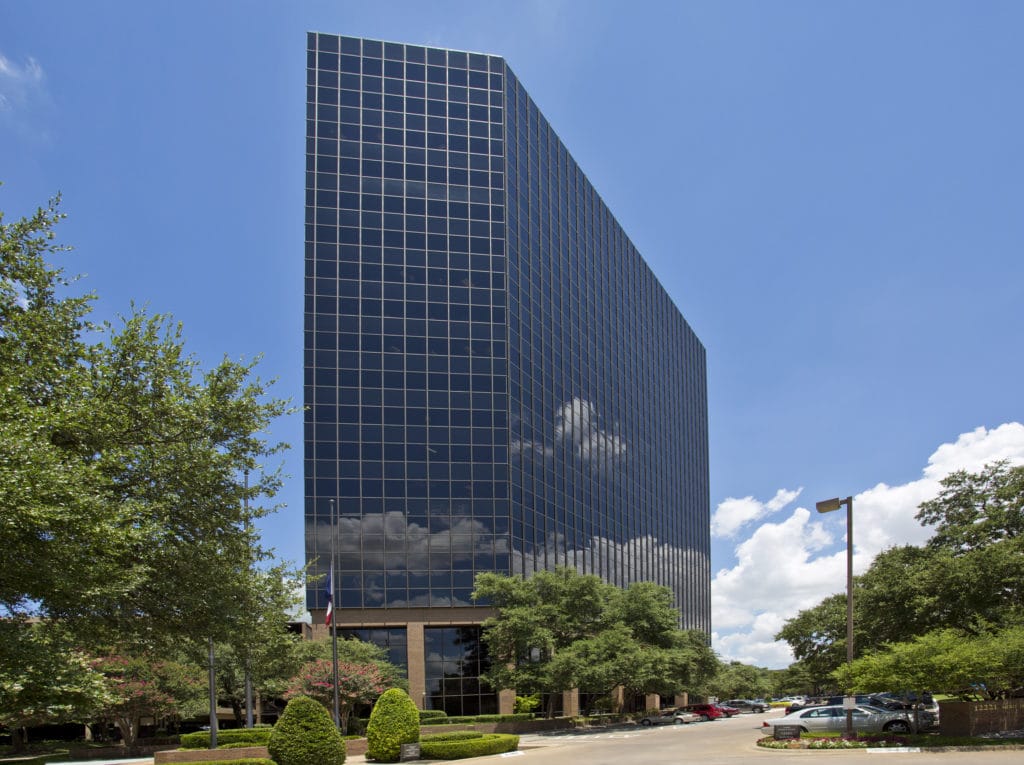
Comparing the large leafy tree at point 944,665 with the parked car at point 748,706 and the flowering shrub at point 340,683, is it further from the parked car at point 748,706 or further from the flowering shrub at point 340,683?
the parked car at point 748,706

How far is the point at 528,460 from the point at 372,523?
13.2 m

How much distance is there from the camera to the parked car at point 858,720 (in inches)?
1246

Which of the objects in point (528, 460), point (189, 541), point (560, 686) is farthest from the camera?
point (528, 460)

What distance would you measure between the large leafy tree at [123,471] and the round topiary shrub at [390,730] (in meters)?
8.51

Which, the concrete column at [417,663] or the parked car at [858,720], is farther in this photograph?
the concrete column at [417,663]

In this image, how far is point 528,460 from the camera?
209ft

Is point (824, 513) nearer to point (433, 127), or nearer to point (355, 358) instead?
point (355, 358)

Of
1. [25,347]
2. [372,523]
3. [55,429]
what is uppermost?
[25,347]

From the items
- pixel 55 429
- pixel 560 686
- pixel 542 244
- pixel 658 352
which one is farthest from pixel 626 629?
pixel 658 352

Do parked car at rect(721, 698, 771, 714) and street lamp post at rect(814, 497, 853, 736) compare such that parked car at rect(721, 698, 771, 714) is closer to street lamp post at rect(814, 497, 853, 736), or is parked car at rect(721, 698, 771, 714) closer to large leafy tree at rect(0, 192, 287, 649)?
street lamp post at rect(814, 497, 853, 736)

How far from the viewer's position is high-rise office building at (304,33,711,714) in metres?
57.4

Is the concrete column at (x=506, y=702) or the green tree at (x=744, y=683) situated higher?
the concrete column at (x=506, y=702)

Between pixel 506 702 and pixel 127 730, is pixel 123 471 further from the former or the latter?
pixel 506 702

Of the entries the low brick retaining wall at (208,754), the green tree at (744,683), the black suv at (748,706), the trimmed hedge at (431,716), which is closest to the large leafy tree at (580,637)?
the trimmed hedge at (431,716)
